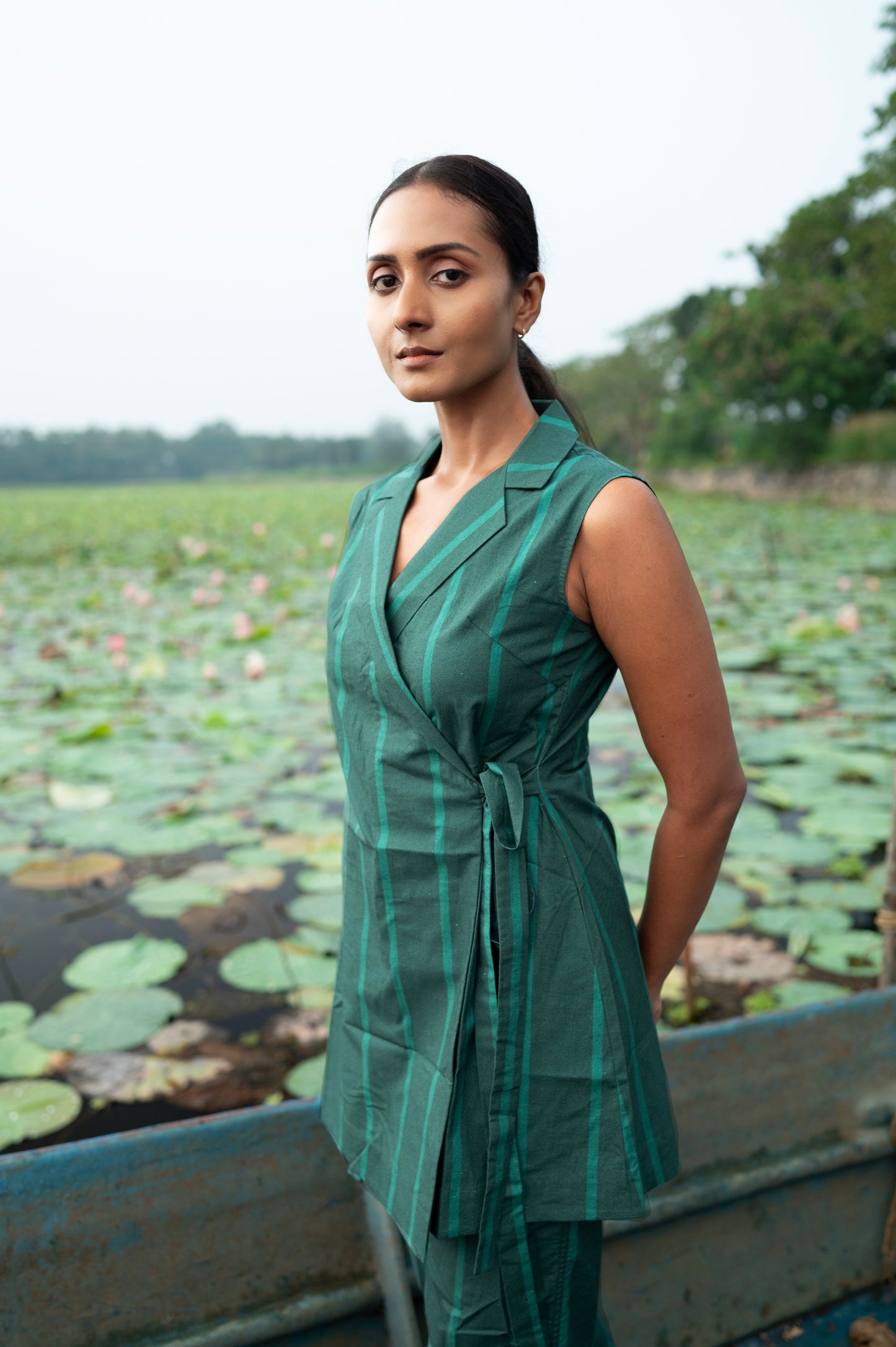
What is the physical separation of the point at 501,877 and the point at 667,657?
19cm

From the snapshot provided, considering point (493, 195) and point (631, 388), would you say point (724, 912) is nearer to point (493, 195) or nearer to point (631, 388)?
point (493, 195)

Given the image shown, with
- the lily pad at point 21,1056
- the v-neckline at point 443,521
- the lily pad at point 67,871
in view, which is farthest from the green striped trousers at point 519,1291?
the lily pad at point 67,871

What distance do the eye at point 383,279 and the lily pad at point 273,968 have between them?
125 cm

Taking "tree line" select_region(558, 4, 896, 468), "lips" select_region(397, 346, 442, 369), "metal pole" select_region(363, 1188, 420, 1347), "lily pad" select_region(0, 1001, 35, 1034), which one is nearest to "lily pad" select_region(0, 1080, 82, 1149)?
"lily pad" select_region(0, 1001, 35, 1034)

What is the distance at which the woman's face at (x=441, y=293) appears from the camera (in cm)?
66

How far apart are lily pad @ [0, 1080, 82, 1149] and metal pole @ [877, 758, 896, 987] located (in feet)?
3.85

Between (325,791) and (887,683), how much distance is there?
207 centimetres

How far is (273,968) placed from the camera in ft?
5.65

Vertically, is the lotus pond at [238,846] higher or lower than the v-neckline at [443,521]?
lower

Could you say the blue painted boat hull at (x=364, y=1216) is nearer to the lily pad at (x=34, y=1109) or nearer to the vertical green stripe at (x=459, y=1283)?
the vertical green stripe at (x=459, y=1283)

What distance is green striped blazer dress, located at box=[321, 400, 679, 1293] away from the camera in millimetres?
654

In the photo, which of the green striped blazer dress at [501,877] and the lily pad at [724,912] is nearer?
the green striped blazer dress at [501,877]

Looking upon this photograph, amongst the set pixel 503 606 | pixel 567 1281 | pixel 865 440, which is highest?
pixel 865 440

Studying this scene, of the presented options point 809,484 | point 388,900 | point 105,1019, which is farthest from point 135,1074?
point 809,484
